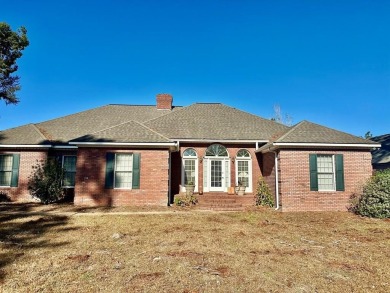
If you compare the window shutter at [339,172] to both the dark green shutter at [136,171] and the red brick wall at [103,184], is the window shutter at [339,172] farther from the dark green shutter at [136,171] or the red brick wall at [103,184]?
the dark green shutter at [136,171]

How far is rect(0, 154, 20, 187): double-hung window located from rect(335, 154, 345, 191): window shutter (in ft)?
54.8

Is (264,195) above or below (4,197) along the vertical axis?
above

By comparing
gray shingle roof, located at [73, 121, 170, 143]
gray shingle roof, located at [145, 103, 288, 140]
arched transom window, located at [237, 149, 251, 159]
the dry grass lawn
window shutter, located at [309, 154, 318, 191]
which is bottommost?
the dry grass lawn

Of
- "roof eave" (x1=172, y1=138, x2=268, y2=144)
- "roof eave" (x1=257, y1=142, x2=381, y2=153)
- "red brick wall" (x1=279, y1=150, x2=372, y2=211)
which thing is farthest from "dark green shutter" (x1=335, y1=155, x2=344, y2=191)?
"roof eave" (x1=172, y1=138, x2=268, y2=144)

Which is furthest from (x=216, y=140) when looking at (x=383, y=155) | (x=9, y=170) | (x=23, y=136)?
(x=383, y=155)

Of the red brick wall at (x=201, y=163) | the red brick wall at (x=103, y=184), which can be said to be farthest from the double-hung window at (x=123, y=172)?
the red brick wall at (x=201, y=163)

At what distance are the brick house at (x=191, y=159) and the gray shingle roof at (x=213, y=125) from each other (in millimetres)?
64

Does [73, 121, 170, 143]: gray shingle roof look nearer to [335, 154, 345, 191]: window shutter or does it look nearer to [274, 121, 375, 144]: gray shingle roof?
[274, 121, 375, 144]: gray shingle roof

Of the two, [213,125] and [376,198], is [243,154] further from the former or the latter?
[376,198]

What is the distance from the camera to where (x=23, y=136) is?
16.0 meters

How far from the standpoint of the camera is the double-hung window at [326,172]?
12676 mm

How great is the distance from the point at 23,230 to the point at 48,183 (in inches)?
232

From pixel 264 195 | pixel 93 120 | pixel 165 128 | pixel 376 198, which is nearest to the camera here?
pixel 376 198

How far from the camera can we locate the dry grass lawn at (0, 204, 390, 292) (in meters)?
4.70
